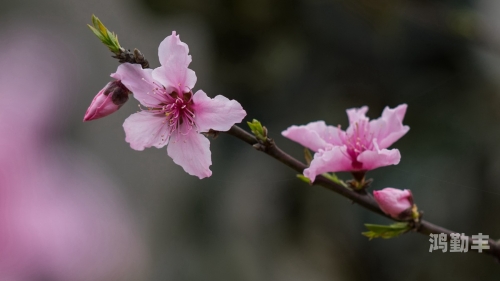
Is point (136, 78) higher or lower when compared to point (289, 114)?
lower

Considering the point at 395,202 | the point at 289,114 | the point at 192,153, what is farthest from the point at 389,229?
the point at 289,114

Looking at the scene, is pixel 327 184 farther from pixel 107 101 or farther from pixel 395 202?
pixel 107 101

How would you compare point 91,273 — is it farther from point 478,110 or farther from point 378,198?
point 478,110

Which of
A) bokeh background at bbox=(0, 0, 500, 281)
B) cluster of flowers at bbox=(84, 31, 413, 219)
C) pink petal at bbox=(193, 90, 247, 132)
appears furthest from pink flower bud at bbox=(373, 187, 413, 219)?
bokeh background at bbox=(0, 0, 500, 281)

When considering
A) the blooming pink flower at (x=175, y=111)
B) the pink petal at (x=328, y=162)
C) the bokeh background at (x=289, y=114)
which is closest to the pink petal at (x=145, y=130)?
the blooming pink flower at (x=175, y=111)

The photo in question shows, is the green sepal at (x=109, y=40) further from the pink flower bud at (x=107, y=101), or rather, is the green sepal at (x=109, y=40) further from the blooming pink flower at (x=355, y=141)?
the blooming pink flower at (x=355, y=141)

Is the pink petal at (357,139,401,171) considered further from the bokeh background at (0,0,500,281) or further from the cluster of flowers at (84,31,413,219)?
the bokeh background at (0,0,500,281)
